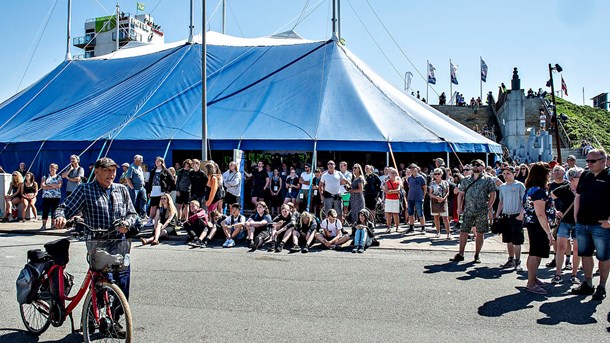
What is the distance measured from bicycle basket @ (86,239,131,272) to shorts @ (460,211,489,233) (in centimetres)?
562

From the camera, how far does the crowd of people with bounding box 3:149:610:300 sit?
245 inches

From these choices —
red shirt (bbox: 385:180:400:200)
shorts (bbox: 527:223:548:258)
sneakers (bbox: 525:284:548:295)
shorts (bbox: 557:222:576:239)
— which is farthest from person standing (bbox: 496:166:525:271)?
red shirt (bbox: 385:180:400:200)

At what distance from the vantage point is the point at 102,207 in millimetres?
4344

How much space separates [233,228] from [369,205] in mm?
3312

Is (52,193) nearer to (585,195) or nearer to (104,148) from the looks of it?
(104,148)

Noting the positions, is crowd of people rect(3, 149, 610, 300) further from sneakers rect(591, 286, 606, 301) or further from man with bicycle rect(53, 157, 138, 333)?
man with bicycle rect(53, 157, 138, 333)

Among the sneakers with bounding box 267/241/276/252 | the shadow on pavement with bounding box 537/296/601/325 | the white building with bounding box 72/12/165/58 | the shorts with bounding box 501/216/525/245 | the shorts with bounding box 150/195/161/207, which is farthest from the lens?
the white building with bounding box 72/12/165/58

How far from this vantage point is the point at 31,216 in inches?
561

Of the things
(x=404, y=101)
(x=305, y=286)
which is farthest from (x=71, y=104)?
(x=305, y=286)

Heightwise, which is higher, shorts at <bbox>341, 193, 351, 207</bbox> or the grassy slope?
the grassy slope

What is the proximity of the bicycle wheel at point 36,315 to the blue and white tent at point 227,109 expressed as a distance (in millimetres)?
9583

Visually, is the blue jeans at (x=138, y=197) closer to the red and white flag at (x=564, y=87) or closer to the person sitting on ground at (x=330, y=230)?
the person sitting on ground at (x=330, y=230)

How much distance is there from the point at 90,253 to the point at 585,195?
17.4 feet

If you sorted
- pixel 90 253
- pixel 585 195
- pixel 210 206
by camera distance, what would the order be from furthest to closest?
pixel 210 206 → pixel 585 195 → pixel 90 253
